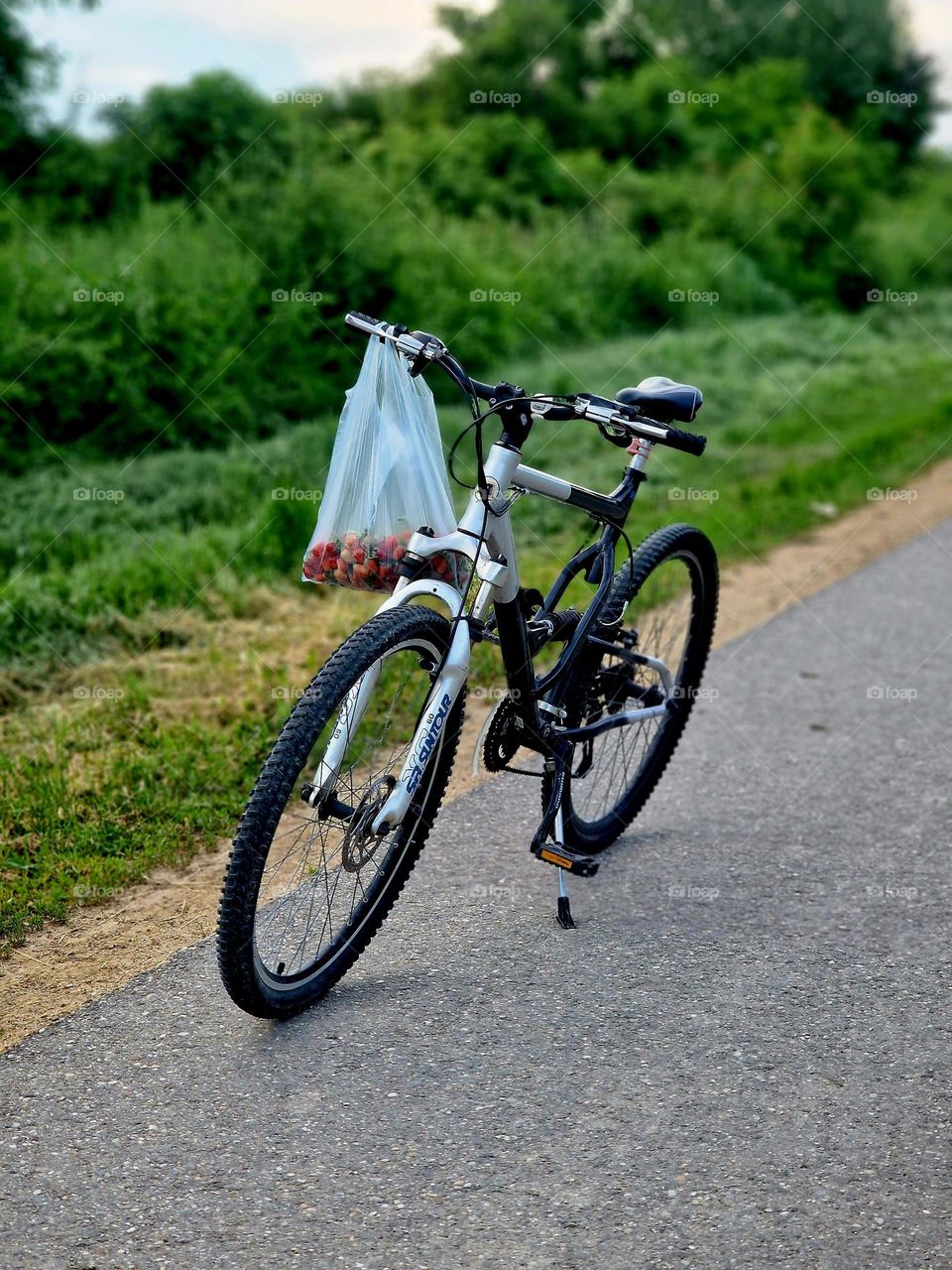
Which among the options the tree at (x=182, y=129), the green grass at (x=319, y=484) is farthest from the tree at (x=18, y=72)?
the green grass at (x=319, y=484)

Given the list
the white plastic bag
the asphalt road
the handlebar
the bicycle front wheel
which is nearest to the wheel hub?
the bicycle front wheel

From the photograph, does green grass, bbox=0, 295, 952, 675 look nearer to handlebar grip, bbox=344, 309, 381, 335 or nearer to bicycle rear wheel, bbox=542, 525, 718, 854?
bicycle rear wheel, bbox=542, 525, 718, 854

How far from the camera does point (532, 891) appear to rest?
4.16 meters

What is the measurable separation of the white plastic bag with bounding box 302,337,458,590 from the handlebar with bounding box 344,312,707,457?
7 cm

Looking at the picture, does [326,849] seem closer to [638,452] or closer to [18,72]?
[638,452]

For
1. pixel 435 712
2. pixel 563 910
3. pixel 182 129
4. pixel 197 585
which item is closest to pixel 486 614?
pixel 435 712

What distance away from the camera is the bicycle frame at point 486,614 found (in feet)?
11.2

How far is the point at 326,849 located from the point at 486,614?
74cm

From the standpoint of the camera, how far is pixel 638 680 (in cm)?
445

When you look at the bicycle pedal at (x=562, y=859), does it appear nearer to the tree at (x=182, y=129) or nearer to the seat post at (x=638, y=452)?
the seat post at (x=638, y=452)

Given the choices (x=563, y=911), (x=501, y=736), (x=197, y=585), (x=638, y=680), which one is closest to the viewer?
(x=501, y=736)

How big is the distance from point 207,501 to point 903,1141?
641 centimetres

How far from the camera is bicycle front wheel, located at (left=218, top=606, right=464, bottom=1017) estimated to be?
10.3 ft

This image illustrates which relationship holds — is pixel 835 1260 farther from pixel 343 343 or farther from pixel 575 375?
pixel 575 375
